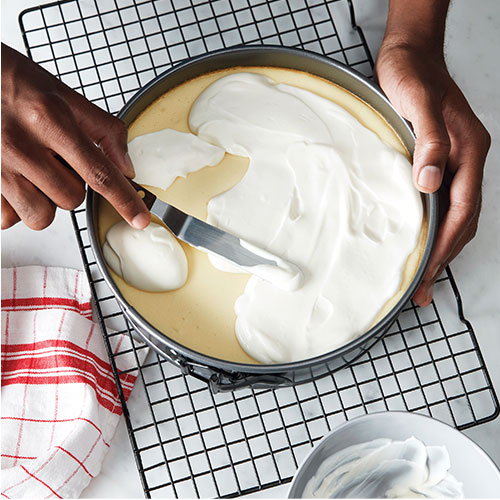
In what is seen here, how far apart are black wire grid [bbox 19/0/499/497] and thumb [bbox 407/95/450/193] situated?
221 mm

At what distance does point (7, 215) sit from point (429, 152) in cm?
52

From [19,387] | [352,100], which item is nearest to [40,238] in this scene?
[19,387]

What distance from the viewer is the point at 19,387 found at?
98 centimetres

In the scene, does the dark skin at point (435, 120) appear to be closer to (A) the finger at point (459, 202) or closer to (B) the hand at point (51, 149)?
(A) the finger at point (459, 202)

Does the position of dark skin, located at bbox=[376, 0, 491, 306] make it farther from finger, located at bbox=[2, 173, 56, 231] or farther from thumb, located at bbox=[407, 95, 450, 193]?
finger, located at bbox=[2, 173, 56, 231]

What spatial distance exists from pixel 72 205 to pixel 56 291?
0.84 ft

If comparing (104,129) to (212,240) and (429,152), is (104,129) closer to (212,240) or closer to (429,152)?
(212,240)

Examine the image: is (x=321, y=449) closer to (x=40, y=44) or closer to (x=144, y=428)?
(x=144, y=428)

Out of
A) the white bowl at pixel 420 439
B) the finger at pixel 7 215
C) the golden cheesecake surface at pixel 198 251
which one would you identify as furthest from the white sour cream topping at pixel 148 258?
the white bowl at pixel 420 439

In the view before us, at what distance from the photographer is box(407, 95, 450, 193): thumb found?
0.84 meters

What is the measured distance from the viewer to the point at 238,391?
3.24 ft

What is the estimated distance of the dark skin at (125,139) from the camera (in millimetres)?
745

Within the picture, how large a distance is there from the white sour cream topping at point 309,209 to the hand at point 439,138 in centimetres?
5

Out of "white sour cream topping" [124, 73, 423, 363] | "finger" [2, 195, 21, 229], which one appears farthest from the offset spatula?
"finger" [2, 195, 21, 229]
